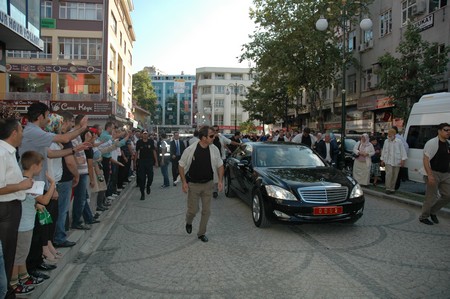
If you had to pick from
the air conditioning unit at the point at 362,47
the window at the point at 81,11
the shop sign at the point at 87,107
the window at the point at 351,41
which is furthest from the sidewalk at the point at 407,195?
the window at the point at 81,11

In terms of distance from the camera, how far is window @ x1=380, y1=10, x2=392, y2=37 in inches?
894

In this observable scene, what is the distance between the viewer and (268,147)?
8055 mm

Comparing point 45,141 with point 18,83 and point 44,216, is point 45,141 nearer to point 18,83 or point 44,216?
point 44,216

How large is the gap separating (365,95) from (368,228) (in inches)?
827

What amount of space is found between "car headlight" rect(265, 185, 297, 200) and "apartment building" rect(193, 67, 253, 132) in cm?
7793

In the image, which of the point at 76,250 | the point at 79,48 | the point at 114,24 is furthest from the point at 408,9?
the point at 114,24

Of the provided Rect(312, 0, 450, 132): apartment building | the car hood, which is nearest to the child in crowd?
the car hood

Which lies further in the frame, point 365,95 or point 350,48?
point 350,48

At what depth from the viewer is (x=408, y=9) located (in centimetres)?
2050

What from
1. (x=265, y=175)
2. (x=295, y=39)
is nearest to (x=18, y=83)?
(x=295, y=39)

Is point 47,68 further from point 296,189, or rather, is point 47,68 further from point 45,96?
point 296,189

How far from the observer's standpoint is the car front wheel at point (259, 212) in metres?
6.48

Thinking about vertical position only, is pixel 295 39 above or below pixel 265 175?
above

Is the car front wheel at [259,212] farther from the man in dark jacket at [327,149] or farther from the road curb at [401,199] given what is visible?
the man in dark jacket at [327,149]
